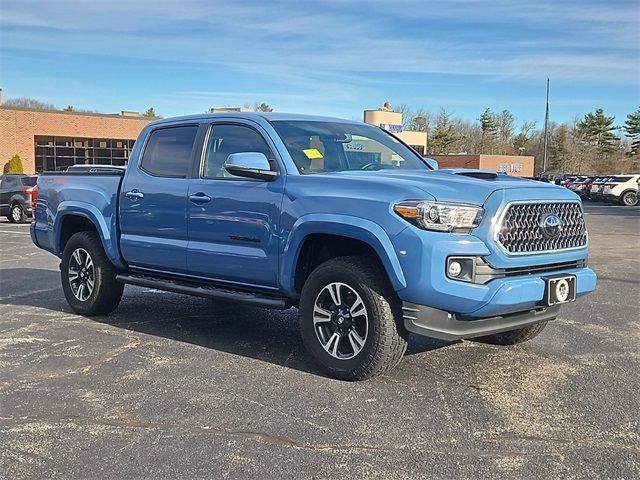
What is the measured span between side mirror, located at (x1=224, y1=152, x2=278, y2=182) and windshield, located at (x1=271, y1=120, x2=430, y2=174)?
0.83ft

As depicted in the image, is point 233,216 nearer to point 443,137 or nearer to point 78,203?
point 78,203

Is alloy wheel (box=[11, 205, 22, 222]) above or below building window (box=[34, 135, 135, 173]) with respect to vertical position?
below

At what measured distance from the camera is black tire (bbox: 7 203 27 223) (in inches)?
819

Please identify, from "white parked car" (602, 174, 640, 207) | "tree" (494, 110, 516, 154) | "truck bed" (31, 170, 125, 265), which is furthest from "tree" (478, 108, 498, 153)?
"truck bed" (31, 170, 125, 265)

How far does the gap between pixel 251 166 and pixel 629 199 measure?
3367cm

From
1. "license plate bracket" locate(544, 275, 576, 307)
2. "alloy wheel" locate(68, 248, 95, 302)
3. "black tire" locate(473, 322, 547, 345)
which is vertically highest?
"license plate bracket" locate(544, 275, 576, 307)

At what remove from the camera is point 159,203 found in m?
6.10

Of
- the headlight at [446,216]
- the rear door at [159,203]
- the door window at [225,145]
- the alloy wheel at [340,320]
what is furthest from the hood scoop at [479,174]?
the rear door at [159,203]

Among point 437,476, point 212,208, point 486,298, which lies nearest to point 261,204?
point 212,208

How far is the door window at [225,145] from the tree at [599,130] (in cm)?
8075

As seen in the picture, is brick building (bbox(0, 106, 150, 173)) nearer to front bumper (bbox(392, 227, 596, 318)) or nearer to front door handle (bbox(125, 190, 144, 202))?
front door handle (bbox(125, 190, 144, 202))

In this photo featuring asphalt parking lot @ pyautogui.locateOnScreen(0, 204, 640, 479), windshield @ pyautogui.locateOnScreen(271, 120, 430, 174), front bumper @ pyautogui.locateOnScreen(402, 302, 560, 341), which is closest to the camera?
asphalt parking lot @ pyautogui.locateOnScreen(0, 204, 640, 479)

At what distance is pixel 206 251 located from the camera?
5.68 m

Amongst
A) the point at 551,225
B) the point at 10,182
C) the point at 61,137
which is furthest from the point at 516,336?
the point at 61,137
